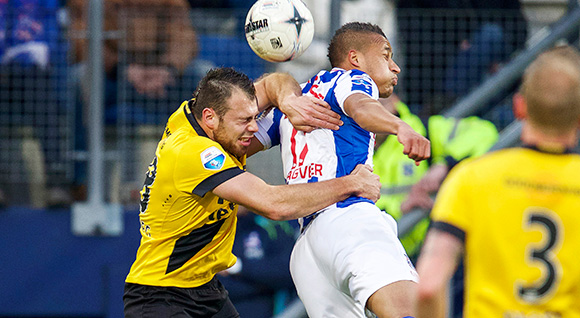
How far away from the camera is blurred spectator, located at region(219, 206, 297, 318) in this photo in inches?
263

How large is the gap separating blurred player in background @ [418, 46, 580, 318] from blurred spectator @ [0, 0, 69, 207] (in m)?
4.73

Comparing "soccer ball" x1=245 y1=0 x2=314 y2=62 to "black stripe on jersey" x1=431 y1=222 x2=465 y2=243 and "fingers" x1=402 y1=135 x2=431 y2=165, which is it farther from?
"black stripe on jersey" x1=431 y1=222 x2=465 y2=243

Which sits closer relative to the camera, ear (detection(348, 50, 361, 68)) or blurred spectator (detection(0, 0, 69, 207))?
ear (detection(348, 50, 361, 68))

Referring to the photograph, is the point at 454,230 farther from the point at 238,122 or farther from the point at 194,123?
the point at 194,123

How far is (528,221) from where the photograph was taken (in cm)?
254

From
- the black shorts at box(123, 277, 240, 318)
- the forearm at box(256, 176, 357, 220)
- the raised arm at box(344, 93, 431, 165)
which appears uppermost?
the raised arm at box(344, 93, 431, 165)

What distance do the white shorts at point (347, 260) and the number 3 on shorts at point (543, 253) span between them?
44.1 inches

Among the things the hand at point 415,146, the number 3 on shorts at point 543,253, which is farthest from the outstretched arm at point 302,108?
the number 3 on shorts at point 543,253

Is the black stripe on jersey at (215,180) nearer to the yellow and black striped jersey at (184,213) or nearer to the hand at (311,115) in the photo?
the yellow and black striped jersey at (184,213)

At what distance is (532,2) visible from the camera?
7324 millimetres

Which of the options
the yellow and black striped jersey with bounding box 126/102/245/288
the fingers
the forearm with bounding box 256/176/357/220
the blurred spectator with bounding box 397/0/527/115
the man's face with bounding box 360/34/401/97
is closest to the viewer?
the fingers

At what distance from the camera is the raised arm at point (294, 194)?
3.88 meters

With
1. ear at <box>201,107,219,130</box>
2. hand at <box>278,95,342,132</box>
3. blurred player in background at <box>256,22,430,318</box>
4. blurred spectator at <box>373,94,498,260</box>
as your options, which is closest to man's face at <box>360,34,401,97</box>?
blurred player in background at <box>256,22,430,318</box>

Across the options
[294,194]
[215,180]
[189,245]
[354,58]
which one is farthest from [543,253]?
[189,245]
